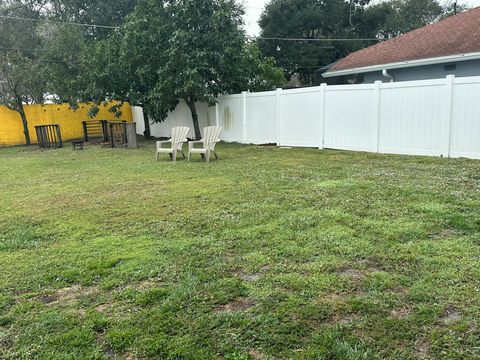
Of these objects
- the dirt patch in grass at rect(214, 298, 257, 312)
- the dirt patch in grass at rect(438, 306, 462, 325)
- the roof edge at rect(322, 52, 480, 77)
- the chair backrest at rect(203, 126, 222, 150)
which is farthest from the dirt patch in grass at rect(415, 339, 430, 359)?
the roof edge at rect(322, 52, 480, 77)

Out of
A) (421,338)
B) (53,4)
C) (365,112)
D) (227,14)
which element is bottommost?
(421,338)

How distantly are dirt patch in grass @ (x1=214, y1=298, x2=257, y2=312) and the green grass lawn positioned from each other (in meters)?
0.01

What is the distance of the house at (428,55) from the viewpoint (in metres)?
10.7

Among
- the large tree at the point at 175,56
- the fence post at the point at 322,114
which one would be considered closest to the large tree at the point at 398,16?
the large tree at the point at 175,56

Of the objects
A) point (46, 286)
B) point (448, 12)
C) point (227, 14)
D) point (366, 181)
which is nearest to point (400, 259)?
point (46, 286)

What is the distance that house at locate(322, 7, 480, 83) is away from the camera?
1067 cm

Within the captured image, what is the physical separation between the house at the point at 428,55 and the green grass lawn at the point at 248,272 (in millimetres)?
5885

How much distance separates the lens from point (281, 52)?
2869 cm

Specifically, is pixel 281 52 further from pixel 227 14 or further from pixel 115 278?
pixel 115 278

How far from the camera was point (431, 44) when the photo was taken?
39.3 feet

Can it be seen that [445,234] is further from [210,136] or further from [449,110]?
[210,136]

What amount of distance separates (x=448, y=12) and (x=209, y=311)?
36.1 meters

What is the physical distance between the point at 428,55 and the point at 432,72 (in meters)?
0.58

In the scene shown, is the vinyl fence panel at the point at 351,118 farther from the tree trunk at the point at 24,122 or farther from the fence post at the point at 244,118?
the tree trunk at the point at 24,122
